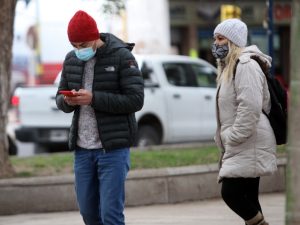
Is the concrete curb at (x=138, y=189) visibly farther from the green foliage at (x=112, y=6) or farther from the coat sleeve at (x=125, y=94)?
the green foliage at (x=112, y=6)

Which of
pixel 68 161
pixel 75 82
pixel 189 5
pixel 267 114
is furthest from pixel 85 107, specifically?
pixel 189 5

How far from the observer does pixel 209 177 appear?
29.0 ft

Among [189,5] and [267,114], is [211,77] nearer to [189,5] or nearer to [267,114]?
[267,114]

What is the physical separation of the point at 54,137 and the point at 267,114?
344 inches

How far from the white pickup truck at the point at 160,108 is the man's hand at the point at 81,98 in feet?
27.3

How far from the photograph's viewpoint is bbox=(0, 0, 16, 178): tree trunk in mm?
9242

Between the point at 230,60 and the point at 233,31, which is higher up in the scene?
the point at 233,31

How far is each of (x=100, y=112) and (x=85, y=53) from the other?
1.33 feet

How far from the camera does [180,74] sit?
1470 cm

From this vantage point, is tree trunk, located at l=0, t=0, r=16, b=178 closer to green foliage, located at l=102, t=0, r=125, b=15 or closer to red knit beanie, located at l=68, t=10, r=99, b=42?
green foliage, located at l=102, t=0, r=125, b=15

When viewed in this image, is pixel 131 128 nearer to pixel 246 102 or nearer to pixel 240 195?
pixel 246 102

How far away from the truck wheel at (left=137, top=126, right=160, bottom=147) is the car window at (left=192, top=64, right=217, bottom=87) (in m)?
1.49

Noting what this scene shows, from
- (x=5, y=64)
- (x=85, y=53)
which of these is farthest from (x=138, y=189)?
(x=85, y=53)

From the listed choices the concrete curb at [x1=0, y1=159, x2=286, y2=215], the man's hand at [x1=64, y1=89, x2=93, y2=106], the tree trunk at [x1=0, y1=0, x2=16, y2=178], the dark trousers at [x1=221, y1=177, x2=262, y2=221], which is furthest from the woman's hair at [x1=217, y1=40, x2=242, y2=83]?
the tree trunk at [x1=0, y1=0, x2=16, y2=178]
